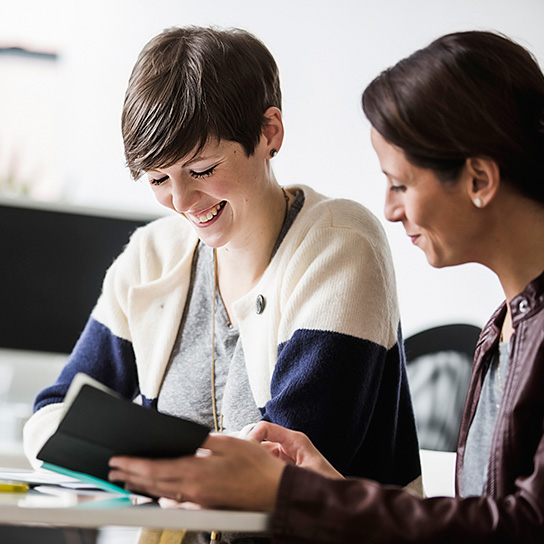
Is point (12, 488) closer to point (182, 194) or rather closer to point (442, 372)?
point (182, 194)

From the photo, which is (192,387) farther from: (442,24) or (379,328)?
(442,24)

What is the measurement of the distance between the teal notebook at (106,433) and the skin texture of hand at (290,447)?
29cm

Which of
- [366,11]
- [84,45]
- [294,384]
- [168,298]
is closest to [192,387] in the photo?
[168,298]

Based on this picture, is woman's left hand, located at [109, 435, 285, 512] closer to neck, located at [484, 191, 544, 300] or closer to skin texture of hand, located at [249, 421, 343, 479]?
skin texture of hand, located at [249, 421, 343, 479]

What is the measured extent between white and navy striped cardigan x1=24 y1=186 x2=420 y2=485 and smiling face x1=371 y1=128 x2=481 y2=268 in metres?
0.34

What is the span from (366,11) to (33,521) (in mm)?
2743

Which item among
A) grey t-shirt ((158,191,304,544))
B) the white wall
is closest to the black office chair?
grey t-shirt ((158,191,304,544))

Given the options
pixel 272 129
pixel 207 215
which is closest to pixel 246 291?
pixel 207 215

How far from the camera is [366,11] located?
10.2 ft

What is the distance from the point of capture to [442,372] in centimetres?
189

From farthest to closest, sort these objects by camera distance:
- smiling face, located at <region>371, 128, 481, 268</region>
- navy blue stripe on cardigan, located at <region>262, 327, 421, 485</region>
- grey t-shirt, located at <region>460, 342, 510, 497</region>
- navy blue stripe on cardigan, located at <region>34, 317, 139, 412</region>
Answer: navy blue stripe on cardigan, located at <region>34, 317, 139, 412</region> < navy blue stripe on cardigan, located at <region>262, 327, 421, 485</region> < grey t-shirt, located at <region>460, 342, 510, 497</region> < smiling face, located at <region>371, 128, 481, 268</region>

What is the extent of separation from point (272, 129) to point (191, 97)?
189mm

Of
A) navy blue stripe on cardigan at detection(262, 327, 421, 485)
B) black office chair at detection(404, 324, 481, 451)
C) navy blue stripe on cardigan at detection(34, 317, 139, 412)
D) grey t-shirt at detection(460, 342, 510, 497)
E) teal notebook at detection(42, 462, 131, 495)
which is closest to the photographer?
teal notebook at detection(42, 462, 131, 495)

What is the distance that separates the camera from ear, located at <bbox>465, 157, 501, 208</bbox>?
92 centimetres
